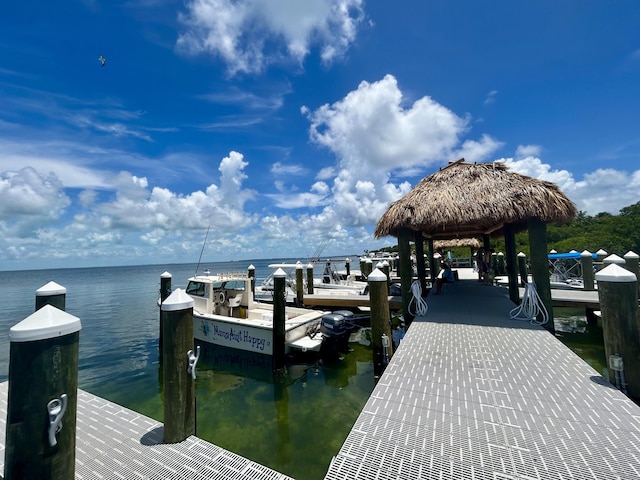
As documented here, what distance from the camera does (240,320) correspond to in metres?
9.12

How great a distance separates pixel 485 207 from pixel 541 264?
1.86m

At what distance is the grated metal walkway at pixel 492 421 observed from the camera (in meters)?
2.32

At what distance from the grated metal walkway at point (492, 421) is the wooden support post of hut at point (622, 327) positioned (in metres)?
0.31

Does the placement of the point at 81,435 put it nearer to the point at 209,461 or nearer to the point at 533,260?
the point at 209,461

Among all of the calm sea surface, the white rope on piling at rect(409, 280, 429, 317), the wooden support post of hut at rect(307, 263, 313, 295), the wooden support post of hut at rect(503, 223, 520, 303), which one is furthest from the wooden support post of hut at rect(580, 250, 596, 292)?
the wooden support post of hut at rect(307, 263, 313, 295)

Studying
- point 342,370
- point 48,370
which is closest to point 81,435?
point 48,370

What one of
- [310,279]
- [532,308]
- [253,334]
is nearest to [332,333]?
[253,334]

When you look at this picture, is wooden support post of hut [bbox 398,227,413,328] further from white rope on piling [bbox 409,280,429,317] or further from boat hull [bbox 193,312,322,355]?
boat hull [bbox 193,312,322,355]

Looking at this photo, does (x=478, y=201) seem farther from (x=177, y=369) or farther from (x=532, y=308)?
(x=177, y=369)

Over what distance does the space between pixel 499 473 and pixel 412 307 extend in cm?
678

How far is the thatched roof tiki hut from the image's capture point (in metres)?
7.04

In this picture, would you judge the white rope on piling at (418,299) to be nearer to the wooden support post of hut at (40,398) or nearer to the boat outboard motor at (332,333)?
the boat outboard motor at (332,333)

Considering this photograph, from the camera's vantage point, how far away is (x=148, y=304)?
76.5ft

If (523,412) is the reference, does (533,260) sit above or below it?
above
